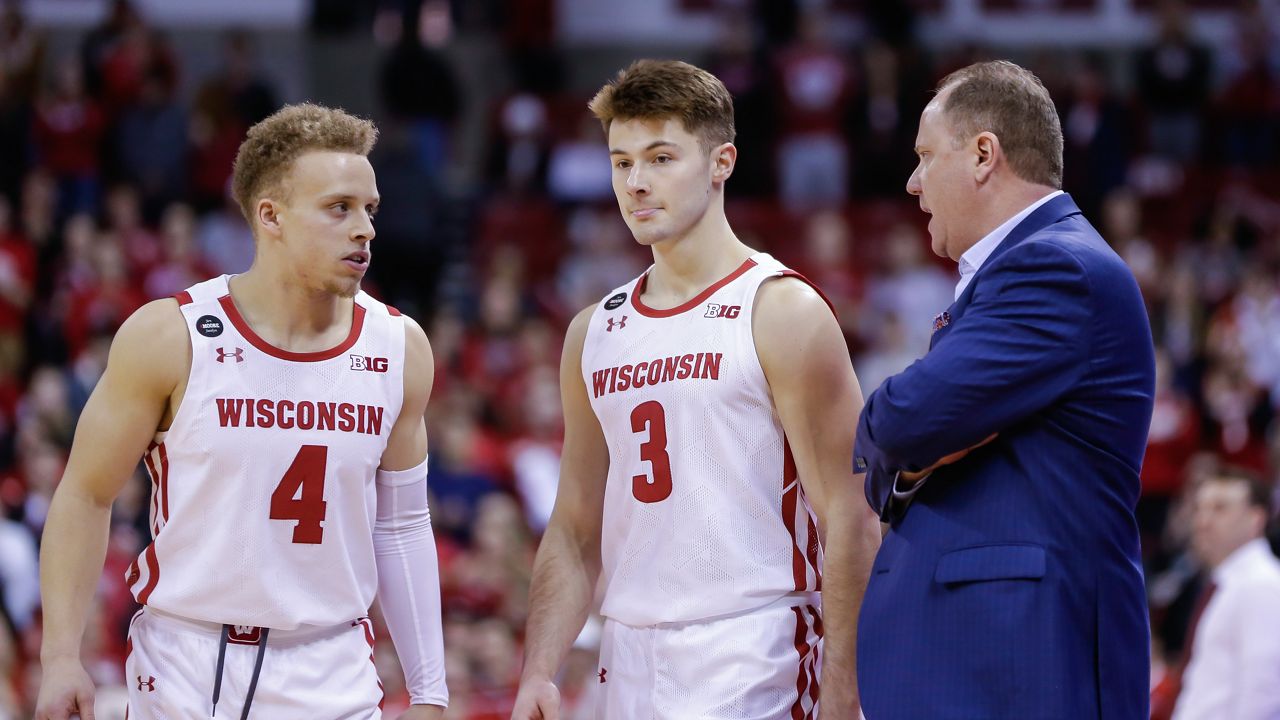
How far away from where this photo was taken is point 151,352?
185 inches

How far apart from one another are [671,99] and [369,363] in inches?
47.7

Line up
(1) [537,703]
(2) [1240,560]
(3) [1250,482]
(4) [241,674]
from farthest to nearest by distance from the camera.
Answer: (3) [1250,482] < (2) [1240,560] < (1) [537,703] < (4) [241,674]

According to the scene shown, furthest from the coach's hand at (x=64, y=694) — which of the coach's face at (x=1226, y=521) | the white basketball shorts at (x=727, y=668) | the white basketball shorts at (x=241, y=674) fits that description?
the coach's face at (x=1226, y=521)

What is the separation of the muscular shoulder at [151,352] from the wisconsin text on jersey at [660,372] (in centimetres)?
125

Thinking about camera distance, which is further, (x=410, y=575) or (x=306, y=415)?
(x=410, y=575)

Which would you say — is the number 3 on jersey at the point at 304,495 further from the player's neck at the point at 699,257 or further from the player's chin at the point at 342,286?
the player's neck at the point at 699,257

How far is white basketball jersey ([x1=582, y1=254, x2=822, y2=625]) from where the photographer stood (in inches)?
188

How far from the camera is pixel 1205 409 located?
45.6ft

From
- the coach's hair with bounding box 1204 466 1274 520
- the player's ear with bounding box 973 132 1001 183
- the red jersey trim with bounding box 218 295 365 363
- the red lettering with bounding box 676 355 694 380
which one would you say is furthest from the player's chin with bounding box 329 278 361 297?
the coach's hair with bounding box 1204 466 1274 520

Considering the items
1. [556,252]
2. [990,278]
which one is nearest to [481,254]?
[556,252]

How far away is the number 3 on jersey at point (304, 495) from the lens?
4719 mm

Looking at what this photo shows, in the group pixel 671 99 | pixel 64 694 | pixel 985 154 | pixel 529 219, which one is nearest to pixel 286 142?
pixel 671 99

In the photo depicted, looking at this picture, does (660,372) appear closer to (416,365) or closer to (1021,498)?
(416,365)

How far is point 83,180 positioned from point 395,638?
38.5ft
